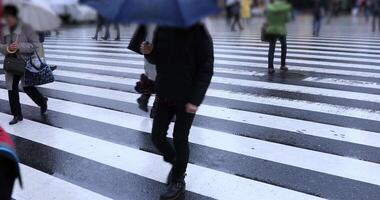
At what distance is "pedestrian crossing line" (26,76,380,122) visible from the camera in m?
6.29

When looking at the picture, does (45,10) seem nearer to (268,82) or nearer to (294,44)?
(268,82)

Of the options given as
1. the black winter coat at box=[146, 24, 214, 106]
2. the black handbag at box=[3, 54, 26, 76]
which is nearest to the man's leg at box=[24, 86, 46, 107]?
the black handbag at box=[3, 54, 26, 76]

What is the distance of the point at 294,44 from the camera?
14.3 meters

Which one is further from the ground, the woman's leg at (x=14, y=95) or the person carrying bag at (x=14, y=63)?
the person carrying bag at (x=14, y=63)

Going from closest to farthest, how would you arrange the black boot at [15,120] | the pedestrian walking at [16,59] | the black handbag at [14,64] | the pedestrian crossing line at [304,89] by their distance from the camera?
1. the pedestrian walking at [16,59]
2. the black handbag at [14,64]
3. the black boot at [15,120]
4. the pedestrian crossing line at [304,89]

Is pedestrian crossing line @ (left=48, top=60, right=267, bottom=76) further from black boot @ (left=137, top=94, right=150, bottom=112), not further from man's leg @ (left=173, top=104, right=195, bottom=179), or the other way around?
man's leg @ (left=173, top=104, right=195, bottom=179)

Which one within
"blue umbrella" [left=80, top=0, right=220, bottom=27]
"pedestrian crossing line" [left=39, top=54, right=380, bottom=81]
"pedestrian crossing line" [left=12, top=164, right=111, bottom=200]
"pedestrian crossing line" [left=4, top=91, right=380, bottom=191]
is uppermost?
"blue umbrella" [left=80, top=0, right=220, bottom=27]

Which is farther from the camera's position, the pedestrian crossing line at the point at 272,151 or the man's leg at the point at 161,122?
the pedestrian crossing line at the point at 272,151

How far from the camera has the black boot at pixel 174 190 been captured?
3.82 metres

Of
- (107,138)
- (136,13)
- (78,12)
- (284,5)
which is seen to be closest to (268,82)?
(284,5)

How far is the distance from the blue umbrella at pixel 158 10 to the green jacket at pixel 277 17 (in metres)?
5.61

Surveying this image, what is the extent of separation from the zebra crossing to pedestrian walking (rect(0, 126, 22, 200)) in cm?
142

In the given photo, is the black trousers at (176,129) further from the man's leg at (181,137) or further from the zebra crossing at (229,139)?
the zebra crossing at (229,139)

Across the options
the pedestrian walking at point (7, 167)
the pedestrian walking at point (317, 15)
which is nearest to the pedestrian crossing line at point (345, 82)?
the pedestrian walking at point (7, 167)
